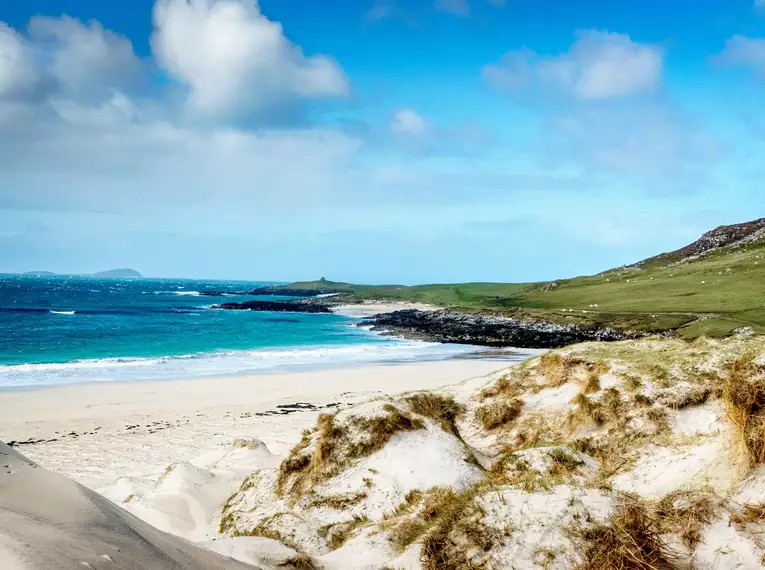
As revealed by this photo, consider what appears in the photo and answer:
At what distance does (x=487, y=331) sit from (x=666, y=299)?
2574cm

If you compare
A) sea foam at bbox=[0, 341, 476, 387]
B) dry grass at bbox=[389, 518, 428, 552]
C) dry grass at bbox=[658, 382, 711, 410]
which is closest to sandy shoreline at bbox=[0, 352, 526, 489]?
sea foam at bbox=[0, 341, 476, 387]

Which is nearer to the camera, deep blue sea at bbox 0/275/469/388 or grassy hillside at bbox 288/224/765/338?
deep blue sea at bbox 0/275/469/388

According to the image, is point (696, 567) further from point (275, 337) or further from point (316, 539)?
point (275, 337)

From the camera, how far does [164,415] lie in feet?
70.4

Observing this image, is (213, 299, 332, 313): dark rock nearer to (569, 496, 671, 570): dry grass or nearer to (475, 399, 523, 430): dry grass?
(475, 399, 523, 430): dry grass

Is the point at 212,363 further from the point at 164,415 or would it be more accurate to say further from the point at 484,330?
the point at 484,330

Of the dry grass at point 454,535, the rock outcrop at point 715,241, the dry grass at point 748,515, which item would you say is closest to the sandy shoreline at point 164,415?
the dry grass at point 454,535

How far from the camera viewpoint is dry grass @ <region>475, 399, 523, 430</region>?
10508mm

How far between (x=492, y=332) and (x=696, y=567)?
2139 inches

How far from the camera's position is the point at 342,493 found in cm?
768

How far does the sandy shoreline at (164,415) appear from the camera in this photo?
1587cm

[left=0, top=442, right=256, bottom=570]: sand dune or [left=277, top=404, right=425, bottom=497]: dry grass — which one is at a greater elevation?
[left=0, top=442, right=256, bottom=570]: sand dune

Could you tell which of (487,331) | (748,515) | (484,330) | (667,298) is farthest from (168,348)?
(667,298)

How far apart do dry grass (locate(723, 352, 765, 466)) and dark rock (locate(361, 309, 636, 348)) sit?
42782mm
